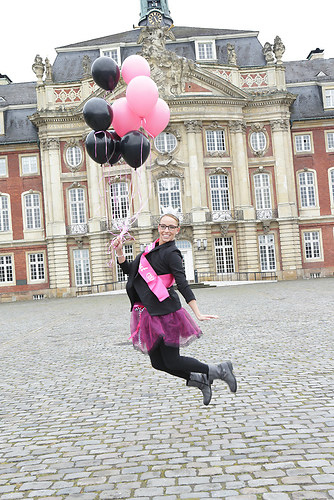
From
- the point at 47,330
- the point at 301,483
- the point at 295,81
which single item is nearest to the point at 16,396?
the point at 301,483

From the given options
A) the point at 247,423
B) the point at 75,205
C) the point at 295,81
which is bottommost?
the point at 247,423

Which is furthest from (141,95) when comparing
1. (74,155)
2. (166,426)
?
(74,155)

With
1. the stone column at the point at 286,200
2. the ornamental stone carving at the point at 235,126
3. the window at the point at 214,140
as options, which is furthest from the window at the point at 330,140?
the window at the point at 214,140

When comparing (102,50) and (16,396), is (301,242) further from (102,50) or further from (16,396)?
(16,396)

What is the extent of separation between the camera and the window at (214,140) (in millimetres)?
39969

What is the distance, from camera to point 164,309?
5.61m

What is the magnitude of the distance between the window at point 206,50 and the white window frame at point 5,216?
1649cm

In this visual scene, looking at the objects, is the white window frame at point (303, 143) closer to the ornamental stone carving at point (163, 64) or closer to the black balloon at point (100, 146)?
the ornamental stone carving at point (163, 64)

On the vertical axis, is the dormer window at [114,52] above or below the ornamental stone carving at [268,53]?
above

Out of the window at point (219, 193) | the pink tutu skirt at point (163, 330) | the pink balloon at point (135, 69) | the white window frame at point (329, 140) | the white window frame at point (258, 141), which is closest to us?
the pink tutu skirt at point (163, 330)

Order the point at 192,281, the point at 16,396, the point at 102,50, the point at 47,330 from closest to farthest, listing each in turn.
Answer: the point at 16,396 → the point at 47,330 → the point at 192,281 → the point at 102,50

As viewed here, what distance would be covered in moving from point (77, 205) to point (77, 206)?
7cm

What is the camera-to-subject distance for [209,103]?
39188 millimetres

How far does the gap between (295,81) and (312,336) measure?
37156 mm
